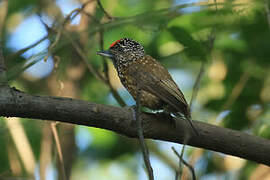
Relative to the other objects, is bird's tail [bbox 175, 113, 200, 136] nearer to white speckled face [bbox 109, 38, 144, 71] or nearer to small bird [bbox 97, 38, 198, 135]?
small bird [bbox 97, 38, 198, 135]

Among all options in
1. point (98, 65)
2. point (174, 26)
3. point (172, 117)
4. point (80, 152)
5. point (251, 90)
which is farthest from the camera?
point (80, 152)

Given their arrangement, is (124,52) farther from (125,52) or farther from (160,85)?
(160,85)

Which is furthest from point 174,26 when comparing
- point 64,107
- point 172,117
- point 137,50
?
point 64,107

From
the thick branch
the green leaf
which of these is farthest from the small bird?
the green leaf

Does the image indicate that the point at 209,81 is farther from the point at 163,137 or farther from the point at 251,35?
the point at 163,137

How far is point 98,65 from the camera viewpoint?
17.1ft

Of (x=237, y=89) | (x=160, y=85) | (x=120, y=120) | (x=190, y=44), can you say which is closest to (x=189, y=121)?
(x=160, y=85)

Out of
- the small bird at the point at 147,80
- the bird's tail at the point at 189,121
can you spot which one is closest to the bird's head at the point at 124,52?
the small bird at the point at 147,80

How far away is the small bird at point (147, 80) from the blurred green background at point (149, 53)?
0.19 meters

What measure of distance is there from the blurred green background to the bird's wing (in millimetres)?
334

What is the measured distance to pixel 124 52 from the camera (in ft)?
13.1

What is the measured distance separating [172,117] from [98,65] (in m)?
2.27

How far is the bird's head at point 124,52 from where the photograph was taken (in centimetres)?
391

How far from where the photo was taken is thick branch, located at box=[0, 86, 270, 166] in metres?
2.45
